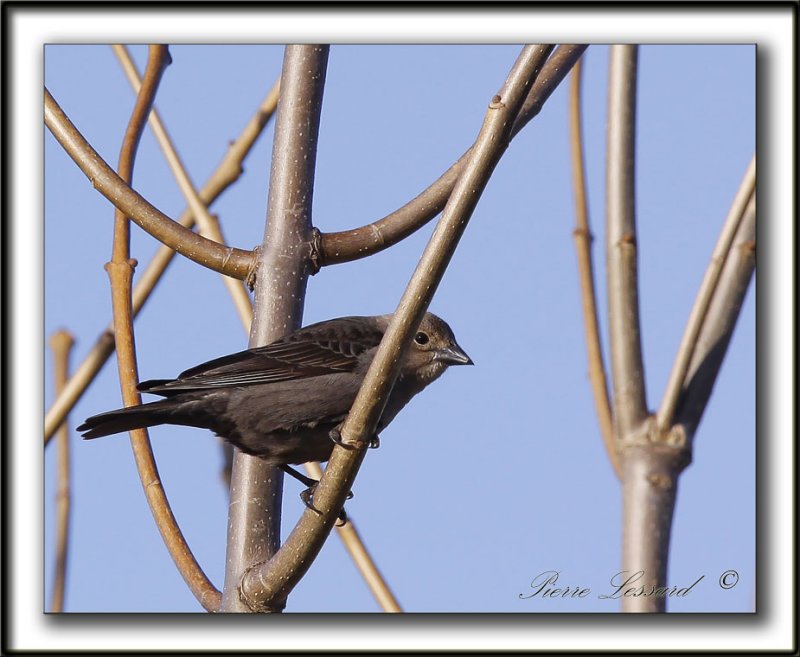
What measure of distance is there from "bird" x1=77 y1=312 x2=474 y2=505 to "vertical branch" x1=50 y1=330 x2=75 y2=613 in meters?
0.23

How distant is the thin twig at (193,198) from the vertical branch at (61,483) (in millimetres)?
870

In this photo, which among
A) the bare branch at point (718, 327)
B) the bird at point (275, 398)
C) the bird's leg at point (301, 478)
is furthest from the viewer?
the bird's leg at point (301, 478)

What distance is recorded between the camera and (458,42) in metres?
4.93

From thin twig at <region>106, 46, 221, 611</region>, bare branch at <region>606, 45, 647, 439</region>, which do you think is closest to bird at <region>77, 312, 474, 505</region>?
thin twig at <region>106, 46, 221, 611</region>

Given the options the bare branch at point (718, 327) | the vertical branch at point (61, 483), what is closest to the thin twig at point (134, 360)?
the vertical branch at point (61, 483)

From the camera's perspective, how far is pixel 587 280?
5441mm

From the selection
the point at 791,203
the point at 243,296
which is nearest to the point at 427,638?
the point at 243,296

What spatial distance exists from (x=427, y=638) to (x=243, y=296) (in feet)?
6.28

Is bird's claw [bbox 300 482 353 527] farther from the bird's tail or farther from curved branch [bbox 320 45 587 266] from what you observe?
curved branch [bbox 320 45 587 266]

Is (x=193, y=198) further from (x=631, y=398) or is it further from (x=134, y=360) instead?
(x=631, y=398)

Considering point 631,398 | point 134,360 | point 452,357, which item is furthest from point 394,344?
point 452,357

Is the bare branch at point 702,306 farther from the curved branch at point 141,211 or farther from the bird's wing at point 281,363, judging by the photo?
the curved branch at point 141,211

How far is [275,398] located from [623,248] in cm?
206

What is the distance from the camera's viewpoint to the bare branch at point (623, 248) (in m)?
5.16
